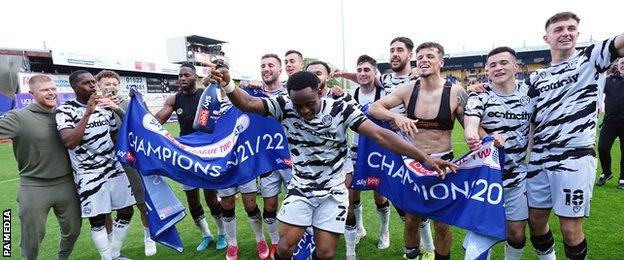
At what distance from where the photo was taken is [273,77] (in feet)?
17.2

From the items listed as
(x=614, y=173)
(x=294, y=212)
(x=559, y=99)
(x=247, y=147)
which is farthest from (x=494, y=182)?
(x=614, y=173)

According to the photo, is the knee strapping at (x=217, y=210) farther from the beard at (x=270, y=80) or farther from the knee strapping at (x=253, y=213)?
the beard at (x=270, y=80)

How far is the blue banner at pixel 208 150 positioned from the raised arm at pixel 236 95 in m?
1.43

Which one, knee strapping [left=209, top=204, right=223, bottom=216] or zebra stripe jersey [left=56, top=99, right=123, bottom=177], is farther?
knee strapping [left=209, top=204, right=223, bottom=216]

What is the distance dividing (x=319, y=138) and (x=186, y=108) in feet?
8.20

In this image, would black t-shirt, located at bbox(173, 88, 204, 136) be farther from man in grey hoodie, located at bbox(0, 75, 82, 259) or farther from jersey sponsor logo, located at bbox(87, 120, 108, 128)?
man in grey hoodie, located at bbox(0, 75, 82, 259)

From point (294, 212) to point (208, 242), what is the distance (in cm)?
247

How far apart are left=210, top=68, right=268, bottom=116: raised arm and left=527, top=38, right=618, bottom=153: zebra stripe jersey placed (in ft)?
8.18

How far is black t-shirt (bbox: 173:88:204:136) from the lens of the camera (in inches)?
212

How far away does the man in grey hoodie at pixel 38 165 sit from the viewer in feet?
13.6

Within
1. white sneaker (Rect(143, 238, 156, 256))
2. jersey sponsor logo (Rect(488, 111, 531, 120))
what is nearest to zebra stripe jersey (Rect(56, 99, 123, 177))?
white sneaker (Rect(143, 238, 156, 256))

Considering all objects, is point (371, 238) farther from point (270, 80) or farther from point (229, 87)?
point (229, 87)

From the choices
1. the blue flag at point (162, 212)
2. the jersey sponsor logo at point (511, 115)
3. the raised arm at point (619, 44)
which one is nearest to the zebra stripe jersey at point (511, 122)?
the jersey sponsor logo at point (511, 115)

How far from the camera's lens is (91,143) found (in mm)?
4484
